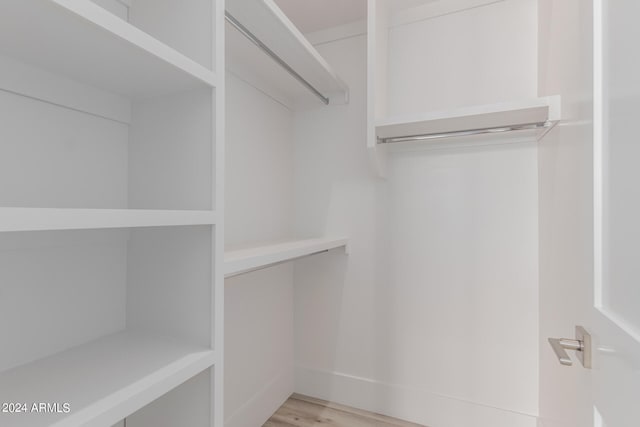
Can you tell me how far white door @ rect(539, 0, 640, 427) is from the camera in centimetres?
50

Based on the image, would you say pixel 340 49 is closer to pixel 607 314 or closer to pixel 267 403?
pixel 607 314

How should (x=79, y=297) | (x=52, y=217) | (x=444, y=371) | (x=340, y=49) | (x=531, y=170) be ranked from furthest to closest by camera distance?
(x=340, y=49) → (x=444, y=371) → (x=531, y=170) → (x=79, y=297) → (x=52, y=217)

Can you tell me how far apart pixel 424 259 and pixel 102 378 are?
144cm

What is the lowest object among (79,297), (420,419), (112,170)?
(420,419)

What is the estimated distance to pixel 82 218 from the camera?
0.53m

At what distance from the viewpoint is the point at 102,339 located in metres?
0.88

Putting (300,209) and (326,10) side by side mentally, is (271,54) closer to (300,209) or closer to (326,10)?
(326,10)

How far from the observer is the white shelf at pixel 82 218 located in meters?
0.45

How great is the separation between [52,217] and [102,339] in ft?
1.78

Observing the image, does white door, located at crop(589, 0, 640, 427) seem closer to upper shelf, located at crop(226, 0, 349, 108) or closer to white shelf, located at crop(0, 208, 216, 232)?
white shelf, located at crop(0, 208, 216, 232)

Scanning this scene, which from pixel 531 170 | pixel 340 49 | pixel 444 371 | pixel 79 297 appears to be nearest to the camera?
pixel 79 297

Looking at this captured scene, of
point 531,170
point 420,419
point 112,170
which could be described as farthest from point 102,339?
point 531,170

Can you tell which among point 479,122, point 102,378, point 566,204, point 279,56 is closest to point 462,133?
point 479,122

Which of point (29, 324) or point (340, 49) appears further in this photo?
point (340, 49)
